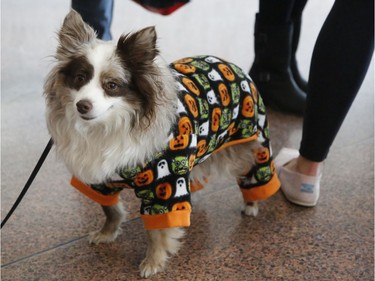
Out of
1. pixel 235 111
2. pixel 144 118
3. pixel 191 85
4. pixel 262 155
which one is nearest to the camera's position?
pixel 144 118

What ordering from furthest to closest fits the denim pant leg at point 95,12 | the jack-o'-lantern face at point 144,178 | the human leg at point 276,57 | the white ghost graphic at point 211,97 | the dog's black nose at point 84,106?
the human leg at point 276,57, the denim pant leg at point 95,12, the white ghost graphic at point 211,97, the jack-o'-lantern face at point 144,178, the dog's black nose at point 84,106

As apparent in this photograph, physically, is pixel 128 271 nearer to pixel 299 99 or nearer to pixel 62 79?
pixel 62 79

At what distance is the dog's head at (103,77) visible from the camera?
45.8 inches

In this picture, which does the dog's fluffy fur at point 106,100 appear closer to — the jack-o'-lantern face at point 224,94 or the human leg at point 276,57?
the jack-o'-lantern face at point 224,94

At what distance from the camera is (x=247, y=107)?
1.48 metres

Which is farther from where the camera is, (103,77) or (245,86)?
(245,86)

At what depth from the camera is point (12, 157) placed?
6.64ft

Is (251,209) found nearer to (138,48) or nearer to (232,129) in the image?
(232,129)

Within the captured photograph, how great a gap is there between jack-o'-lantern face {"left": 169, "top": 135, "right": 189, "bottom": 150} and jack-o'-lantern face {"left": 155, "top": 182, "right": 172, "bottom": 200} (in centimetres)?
11

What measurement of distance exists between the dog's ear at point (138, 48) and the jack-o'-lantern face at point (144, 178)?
0.93 feet

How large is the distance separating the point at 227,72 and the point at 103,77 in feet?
1.43

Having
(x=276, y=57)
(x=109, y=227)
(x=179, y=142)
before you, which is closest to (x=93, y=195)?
(x=109, y=227)

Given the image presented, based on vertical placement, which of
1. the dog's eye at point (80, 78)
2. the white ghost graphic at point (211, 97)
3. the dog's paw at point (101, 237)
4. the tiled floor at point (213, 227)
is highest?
the dog's eye at point (80, 78)

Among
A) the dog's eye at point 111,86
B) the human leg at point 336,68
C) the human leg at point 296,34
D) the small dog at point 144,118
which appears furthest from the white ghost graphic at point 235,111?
the human leg at point 296,34
